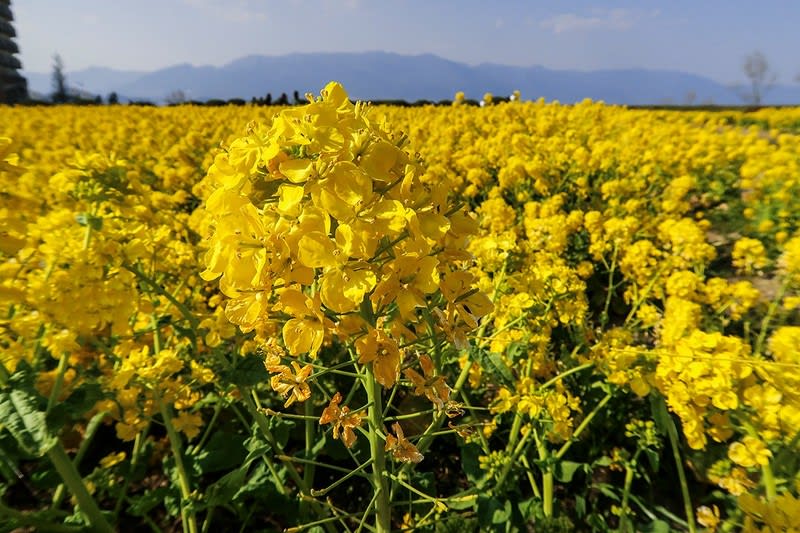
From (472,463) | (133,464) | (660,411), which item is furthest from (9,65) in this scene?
(660,411)

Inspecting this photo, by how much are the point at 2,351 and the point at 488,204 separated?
295 cm

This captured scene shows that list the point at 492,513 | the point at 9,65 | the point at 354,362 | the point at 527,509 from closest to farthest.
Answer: the point at 354,362 < the point at 492,513 < the point at 527,509 < the point at 9,65

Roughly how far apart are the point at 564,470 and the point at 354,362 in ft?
5.13

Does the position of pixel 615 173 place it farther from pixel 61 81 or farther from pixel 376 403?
pixel 61 81

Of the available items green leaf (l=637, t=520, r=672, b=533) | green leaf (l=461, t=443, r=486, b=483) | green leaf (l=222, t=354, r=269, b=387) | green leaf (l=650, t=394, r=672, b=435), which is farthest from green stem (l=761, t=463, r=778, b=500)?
green leaf (l=222, t=354, r=269, b=387)

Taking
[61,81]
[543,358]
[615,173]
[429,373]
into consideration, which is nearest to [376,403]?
[429,373]

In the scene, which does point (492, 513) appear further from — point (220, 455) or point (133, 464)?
point (133, 464)

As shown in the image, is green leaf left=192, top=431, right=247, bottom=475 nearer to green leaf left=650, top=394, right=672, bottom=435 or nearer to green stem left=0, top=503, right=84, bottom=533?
green stem left=0, top=503, right=84, bottom=533

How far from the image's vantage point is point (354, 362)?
1217 mm

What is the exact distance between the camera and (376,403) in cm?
129

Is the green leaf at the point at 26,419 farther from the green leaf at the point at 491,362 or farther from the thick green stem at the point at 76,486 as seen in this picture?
the green leaf at the point at 491,362

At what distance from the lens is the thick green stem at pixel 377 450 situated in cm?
128

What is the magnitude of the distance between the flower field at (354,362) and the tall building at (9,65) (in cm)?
3133

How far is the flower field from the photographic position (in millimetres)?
1051
